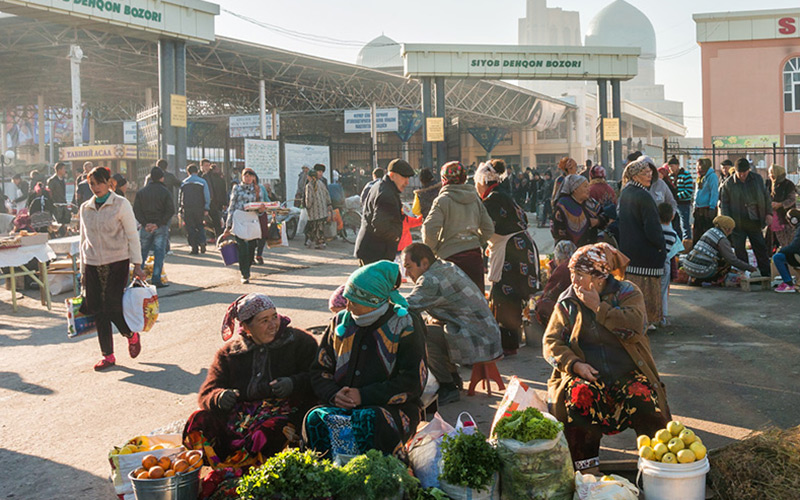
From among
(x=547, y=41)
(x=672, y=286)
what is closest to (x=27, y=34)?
(x=672, y=286)

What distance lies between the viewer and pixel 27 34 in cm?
2242

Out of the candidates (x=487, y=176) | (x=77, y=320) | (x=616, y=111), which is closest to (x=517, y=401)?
(x=487, y=176)

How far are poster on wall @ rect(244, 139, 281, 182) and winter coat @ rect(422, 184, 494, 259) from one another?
12.1 meters

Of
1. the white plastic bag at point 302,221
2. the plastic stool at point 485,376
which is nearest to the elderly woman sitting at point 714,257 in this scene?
the plastic stool at point 485,376

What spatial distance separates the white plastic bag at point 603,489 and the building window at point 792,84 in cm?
3032

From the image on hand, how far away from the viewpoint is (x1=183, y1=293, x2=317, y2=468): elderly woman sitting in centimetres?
402

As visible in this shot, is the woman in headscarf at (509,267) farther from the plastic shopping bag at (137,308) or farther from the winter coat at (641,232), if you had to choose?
the plastic shopping bag at (137,308)

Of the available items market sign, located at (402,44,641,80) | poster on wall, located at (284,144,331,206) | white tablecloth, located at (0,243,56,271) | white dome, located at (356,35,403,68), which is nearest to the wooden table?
white tablecloth, located at (0,243,56,271)

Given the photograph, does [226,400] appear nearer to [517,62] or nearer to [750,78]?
[517,62]

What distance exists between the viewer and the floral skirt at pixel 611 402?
3988 mm

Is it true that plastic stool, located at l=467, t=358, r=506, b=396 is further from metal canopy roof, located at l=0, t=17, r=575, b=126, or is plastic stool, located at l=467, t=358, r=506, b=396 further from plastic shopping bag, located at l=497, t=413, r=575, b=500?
metal canopy roof, located at l=0, t=17, r=575, b=126

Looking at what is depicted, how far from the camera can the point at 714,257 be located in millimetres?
10203

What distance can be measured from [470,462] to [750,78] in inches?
1190

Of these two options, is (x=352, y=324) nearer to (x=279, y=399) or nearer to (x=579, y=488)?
(x=279, y=399)
